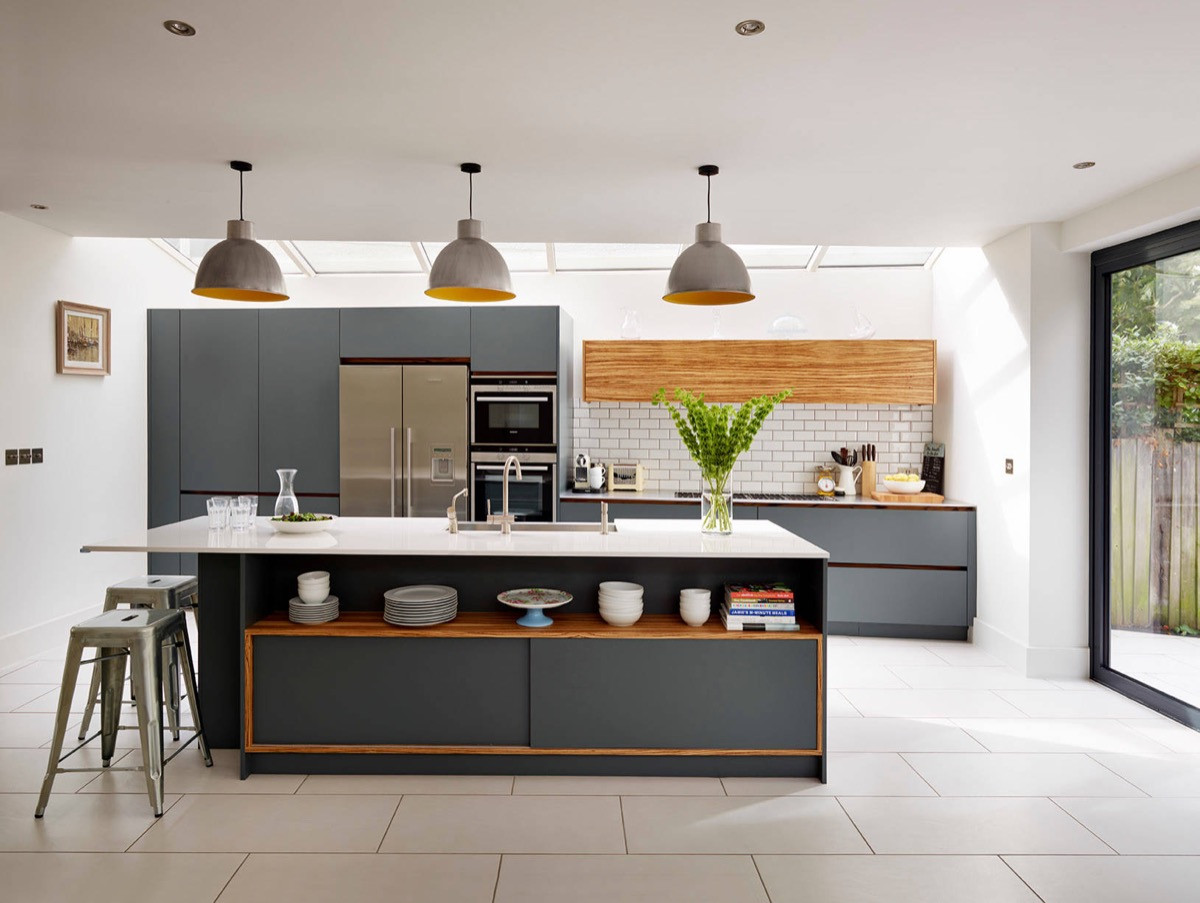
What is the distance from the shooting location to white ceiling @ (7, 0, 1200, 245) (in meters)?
2.41

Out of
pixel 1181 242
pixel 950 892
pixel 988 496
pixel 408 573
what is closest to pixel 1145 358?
pixel 1181 242

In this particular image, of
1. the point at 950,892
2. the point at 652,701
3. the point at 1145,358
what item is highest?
the point at 1145,358

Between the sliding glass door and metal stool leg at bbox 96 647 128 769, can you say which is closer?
metal stool leg at bbox 96 647 128 769

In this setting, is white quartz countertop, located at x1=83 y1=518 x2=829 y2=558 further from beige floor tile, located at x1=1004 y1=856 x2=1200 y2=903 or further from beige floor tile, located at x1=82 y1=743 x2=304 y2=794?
beige floor tile, located at x1=1004 y1=856 x2=1200 y2=903

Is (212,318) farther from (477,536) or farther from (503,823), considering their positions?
(503,823)

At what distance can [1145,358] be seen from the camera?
420cm

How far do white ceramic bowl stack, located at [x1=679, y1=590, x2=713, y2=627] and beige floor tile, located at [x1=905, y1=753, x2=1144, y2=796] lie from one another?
1.07 meters

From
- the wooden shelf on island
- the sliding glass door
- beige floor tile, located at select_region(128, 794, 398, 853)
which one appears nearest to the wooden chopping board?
the sliding glass door

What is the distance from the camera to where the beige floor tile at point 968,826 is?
272cm

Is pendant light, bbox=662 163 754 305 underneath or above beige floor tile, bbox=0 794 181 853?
above

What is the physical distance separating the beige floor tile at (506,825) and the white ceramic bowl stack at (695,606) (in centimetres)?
74

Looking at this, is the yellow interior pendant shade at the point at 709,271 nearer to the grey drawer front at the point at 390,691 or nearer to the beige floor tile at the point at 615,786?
the grey drawer front at the point at 390,691

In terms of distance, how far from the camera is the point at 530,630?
10.8 ft

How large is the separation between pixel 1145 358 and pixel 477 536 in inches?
137
